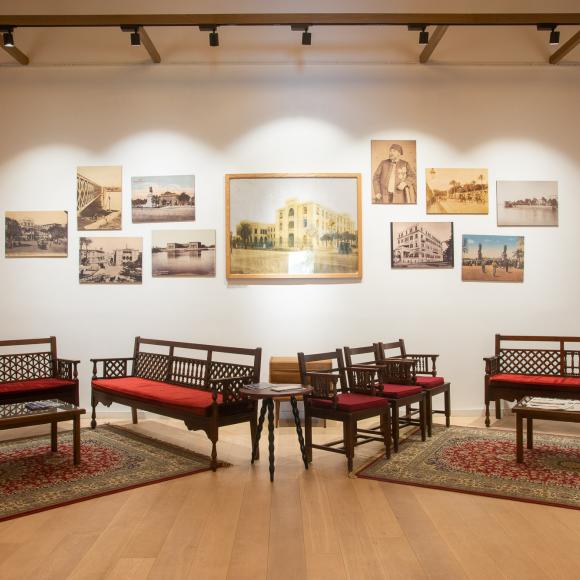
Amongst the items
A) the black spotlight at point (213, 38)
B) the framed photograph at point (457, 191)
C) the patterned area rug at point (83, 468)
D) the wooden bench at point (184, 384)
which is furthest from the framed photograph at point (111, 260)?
the framed photograph at point (457, 191)

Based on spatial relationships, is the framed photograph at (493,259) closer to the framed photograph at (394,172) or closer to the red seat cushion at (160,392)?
the framed photograph at (394,172)

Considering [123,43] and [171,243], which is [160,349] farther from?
Result: [123,43]

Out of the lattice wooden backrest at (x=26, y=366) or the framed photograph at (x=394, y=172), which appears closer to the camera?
the lattice wooden backrest at (x=26, y=366)

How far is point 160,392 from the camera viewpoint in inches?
241

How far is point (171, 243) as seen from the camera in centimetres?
762

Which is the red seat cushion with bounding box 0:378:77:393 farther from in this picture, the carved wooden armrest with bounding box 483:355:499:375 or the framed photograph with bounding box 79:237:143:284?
the carved wooden armrest with bounding box 483:355:499:375

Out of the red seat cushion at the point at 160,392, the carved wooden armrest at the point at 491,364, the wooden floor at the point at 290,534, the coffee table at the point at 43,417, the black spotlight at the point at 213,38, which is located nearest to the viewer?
the wooden floor at the point at 290,534

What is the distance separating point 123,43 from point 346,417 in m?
5.74

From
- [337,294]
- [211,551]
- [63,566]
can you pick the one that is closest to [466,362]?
[337,294]

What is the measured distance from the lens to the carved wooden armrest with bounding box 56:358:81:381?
680cm

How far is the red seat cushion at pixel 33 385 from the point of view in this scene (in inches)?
247

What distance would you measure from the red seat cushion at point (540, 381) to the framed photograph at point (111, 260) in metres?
4.57

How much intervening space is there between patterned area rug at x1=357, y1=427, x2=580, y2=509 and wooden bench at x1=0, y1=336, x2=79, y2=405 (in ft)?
11.5

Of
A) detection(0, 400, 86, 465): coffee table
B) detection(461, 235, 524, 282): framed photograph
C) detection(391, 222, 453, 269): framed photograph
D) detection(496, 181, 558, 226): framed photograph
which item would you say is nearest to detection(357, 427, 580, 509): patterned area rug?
detection(461, 235, 524, 282): framed photograph
